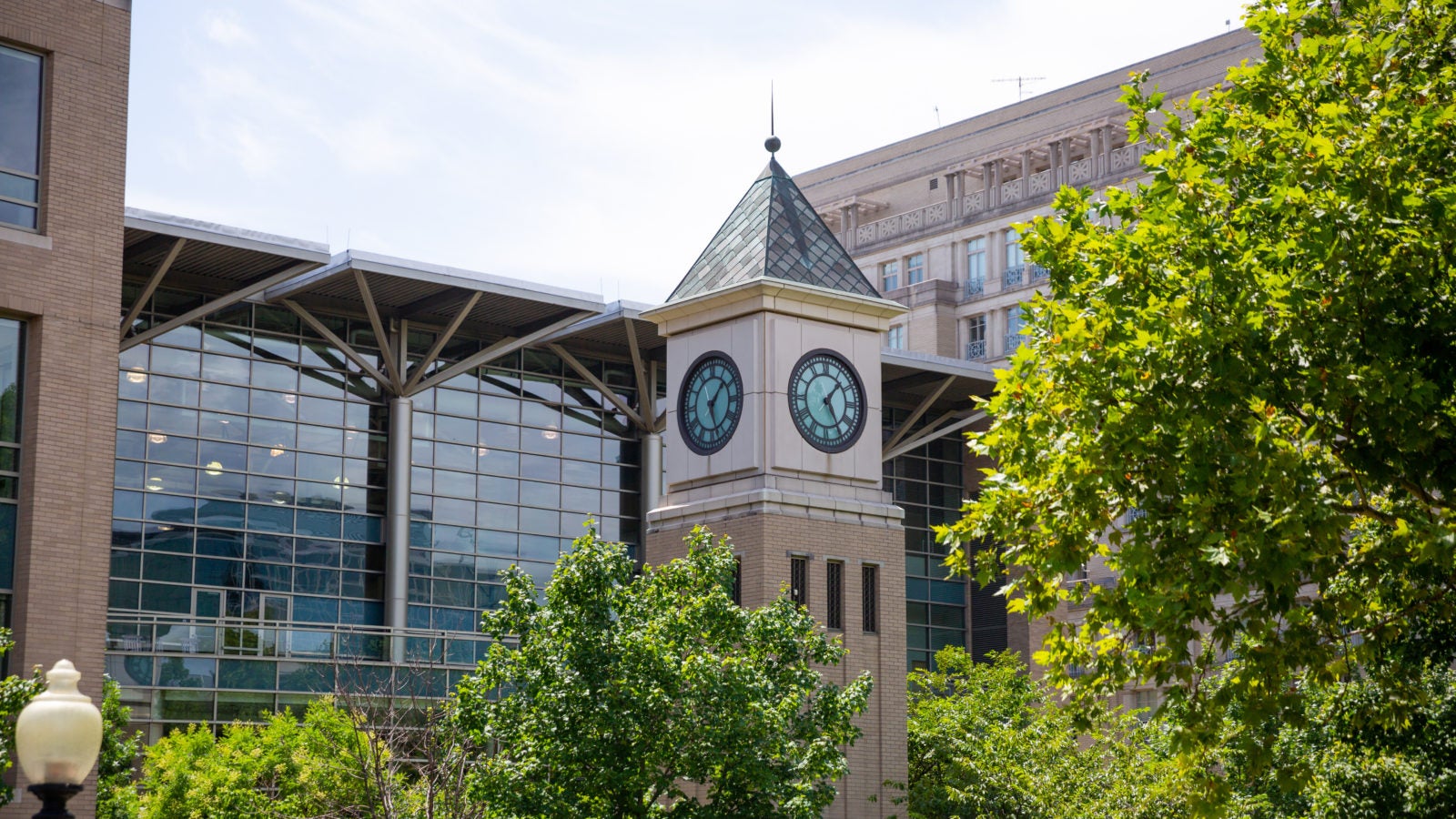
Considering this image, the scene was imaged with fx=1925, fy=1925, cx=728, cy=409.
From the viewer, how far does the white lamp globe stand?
1212 cm

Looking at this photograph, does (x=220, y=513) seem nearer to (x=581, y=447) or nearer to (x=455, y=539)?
(x=455, y=539)

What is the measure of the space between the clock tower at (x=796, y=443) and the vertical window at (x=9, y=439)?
14.5 metres

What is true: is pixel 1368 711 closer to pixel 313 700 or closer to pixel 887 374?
pixel 313 700

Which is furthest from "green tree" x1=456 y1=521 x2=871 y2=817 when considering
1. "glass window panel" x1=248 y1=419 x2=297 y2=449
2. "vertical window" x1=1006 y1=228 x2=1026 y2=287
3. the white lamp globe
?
"vertical window" x1=1006 y1=228 x2=1026 y2=287

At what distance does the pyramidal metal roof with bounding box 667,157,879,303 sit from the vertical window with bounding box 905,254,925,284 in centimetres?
3630

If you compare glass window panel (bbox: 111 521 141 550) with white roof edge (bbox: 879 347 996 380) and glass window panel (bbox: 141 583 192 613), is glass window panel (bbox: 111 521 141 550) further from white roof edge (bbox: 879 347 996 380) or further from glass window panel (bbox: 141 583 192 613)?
white roof edge (bbox: 879 347 996 380)

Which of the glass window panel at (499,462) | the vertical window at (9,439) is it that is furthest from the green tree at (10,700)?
the glass window panel at (499,462)

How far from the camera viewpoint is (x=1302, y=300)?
15656 millimetres

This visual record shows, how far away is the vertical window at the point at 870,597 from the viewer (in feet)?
131

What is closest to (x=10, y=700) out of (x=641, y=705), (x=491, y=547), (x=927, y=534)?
(x=641, y=705)

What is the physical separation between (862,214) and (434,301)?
3499cm

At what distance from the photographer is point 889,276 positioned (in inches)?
3140

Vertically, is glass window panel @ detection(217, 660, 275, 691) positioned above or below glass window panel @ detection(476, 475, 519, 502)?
below

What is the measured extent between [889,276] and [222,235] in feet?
131
